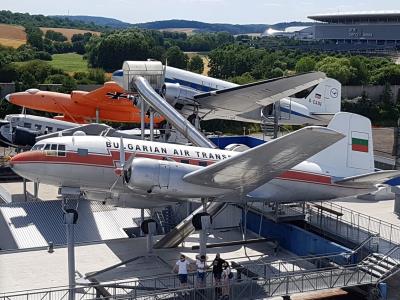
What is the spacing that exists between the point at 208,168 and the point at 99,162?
17.3ft

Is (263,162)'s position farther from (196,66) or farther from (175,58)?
(196,66)

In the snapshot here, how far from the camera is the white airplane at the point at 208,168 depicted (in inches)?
907

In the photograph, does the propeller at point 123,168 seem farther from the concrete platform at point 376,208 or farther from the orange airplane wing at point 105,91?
the orange airplane wing at point 105,91

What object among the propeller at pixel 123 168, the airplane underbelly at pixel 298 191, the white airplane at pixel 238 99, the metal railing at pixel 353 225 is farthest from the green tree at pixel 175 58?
the propeller at pixel 123 168

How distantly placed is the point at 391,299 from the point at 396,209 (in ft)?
34.0

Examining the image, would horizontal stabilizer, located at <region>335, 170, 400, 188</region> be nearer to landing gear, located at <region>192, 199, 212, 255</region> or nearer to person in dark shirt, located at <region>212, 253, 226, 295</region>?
landing gear, located at <region>192, 199, 212, 255</region>

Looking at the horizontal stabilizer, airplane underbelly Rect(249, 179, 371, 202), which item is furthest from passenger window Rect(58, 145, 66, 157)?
the horizontal stabilizer

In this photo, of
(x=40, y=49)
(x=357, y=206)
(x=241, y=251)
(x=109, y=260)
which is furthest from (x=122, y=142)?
(x=40, y=49)

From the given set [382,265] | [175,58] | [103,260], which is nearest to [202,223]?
[103,260]

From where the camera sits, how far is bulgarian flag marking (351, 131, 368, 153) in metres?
29.3

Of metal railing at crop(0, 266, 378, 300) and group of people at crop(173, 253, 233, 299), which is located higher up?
group of people at crop(173, 253, 233, 299)

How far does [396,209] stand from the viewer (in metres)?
33.9

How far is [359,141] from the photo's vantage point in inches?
1158

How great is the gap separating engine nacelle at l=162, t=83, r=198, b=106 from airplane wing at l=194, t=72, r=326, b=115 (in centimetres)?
55
